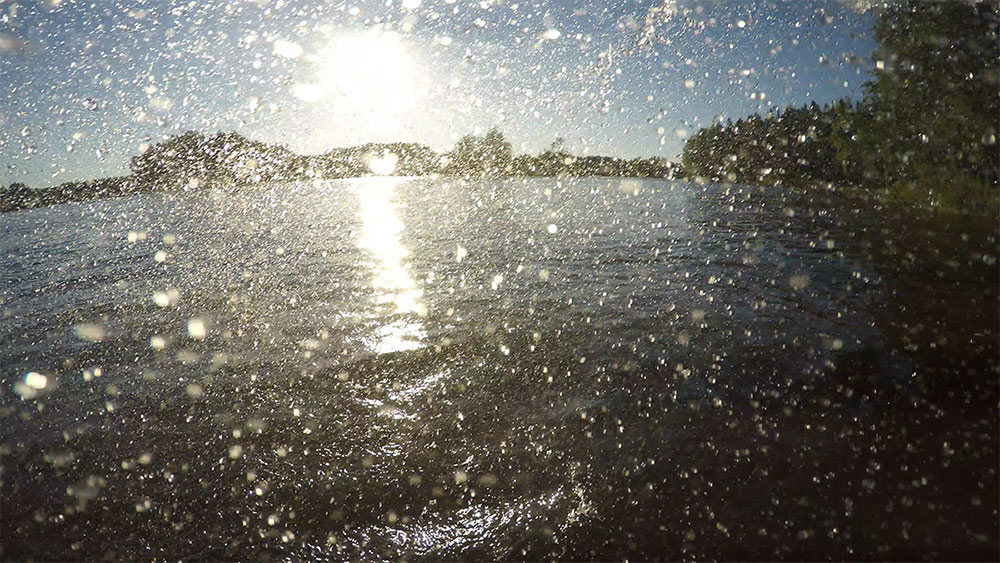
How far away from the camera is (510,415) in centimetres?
483

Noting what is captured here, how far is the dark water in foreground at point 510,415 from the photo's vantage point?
3.37 meters

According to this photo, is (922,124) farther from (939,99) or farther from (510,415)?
(510,415)

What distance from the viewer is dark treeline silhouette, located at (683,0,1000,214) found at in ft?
69.3

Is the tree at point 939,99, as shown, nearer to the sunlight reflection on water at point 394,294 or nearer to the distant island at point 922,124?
the distant island at point 922,124

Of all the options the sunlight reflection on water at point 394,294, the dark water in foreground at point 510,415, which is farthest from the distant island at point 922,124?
the sunlight reflection on water at point 394,294

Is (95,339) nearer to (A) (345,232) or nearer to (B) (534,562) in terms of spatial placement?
(B) (534,562)

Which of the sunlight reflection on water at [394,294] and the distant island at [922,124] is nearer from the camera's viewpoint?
the sunlight reflection on water at [394,294]

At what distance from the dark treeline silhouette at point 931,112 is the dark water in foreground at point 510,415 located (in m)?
14.4

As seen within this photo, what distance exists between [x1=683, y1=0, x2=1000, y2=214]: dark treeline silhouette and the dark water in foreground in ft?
47.1

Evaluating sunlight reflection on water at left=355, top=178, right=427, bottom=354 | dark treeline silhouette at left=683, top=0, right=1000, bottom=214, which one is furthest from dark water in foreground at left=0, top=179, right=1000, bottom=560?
dark treeline silhouette at left=683, top=0, right=1000, bottom=214

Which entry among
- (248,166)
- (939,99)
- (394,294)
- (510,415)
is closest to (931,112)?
(939,99)

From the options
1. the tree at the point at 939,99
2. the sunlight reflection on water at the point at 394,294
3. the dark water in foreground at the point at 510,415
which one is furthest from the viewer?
the tree at the point at 939,99

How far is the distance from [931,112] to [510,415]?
1018 inches

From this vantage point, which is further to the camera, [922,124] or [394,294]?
[922,124]
